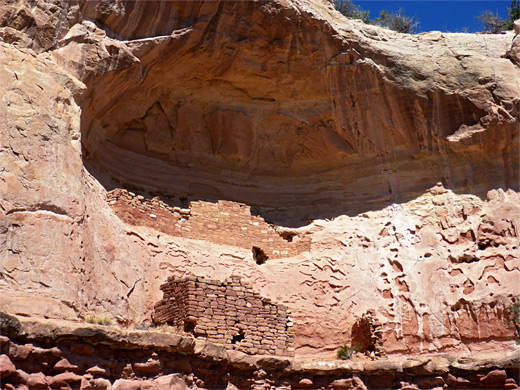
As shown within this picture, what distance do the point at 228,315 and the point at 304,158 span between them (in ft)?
20.0

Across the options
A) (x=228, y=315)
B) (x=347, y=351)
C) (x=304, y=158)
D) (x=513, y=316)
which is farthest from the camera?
(x=304, y=158)

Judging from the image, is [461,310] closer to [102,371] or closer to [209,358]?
[209,358]

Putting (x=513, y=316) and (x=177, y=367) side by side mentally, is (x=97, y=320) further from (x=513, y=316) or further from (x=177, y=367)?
(x=513, y=316)

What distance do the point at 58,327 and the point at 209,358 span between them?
2.27 metres

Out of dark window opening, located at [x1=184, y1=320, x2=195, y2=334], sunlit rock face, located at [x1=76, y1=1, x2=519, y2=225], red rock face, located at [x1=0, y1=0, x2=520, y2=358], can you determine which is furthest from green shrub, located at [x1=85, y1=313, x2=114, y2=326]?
sunlit rock face, located at [x1=76, y1=1, x2=519, y2=225]

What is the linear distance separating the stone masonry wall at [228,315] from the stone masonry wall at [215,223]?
2633 mm

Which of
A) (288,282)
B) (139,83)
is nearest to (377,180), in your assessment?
(288,282)

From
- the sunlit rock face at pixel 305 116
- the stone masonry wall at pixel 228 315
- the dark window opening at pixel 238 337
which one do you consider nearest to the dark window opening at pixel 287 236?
the sunlit rock face at pixel 305 116

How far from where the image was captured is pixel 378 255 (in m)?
16.2

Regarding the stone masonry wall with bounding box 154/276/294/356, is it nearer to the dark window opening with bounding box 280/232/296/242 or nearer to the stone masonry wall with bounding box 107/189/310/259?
the stone masonry wall with bounding box 107/189/310/259

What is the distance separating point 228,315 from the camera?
1209cm

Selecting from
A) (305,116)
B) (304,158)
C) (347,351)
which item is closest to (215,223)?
(304,158)

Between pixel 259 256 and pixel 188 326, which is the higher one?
pixel 259 256

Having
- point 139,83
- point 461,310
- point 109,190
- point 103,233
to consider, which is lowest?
point 461,310
